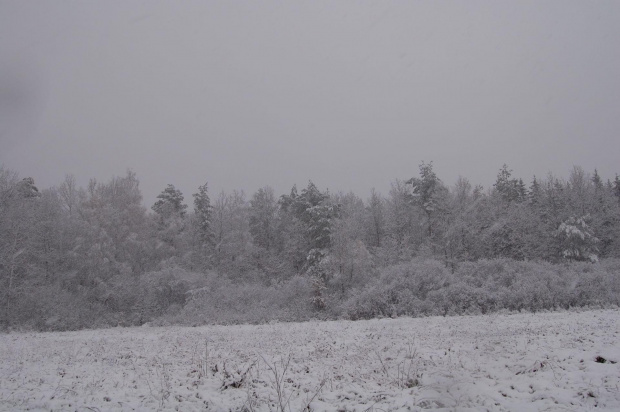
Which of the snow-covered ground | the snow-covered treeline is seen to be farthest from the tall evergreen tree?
the snow-covered ground

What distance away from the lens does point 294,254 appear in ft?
148

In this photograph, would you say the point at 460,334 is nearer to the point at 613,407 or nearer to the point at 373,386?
the point at 373,386

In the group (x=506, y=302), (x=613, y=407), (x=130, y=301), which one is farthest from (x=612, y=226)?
(x=130, y=301)

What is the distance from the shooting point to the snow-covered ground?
573cm

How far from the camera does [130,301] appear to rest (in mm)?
32344

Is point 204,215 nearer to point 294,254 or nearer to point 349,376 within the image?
point 294,254

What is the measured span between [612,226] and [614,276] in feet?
76.9

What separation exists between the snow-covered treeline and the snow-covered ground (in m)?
11.1

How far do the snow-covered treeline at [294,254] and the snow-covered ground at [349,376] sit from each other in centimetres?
1106

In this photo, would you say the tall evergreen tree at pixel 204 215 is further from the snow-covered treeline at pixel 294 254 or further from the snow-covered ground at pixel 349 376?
the snow-covered ground at pixel 349 376

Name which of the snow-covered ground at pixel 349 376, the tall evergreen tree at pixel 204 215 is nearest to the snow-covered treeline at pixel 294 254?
the tall evergreen tree at pixel 204 215

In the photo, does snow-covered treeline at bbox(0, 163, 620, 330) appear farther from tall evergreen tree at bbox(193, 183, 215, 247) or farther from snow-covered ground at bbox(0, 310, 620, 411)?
snow-covered ground at bbox(0, 310, 620, 411)

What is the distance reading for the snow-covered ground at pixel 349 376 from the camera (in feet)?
18.8

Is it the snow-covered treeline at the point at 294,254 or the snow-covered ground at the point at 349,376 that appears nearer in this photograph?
the snow-covered ground at the point at 349,376
